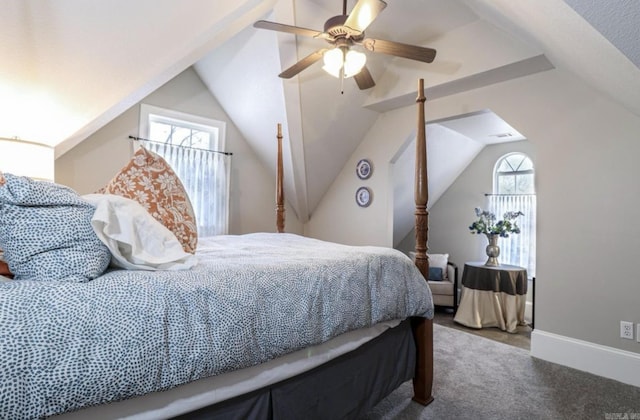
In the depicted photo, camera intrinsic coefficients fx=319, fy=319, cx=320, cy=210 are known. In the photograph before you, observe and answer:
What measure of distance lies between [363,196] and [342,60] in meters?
2.15

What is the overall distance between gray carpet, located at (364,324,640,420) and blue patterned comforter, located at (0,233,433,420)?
933 mm

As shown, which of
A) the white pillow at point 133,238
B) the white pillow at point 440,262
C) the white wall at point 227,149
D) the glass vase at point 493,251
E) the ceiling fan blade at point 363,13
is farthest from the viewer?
the white pillow at point 440,262

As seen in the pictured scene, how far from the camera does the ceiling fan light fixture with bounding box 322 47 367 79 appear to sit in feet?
7.24

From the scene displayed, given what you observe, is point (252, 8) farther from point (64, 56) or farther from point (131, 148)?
point (131, 148)

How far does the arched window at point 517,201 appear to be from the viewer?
4.39 m

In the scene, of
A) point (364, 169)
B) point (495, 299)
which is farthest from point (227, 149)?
point (495, 299)

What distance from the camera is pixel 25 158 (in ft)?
6.47

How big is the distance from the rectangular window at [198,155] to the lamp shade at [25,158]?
4.14 feet

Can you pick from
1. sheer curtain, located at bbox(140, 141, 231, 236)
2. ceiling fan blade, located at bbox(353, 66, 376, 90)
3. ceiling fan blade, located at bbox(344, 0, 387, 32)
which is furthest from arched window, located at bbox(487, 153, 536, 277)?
sheer curtain, located at bbox(140, 141, 231, 236)

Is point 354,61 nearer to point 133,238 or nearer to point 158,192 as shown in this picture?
point 158,192

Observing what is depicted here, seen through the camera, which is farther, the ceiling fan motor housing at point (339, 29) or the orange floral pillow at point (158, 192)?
the ceiling fan motor housing at point (339, 29)

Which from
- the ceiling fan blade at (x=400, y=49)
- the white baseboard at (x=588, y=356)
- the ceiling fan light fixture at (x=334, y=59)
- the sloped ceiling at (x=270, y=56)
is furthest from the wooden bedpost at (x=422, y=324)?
the white baseboard at (x=588, y=356)

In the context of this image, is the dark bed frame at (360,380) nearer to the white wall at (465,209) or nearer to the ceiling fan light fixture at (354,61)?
the ceiling fan light fixture at (354,61)

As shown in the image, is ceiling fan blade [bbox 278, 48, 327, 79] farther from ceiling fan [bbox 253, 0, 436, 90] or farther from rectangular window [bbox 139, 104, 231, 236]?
rectangular window [bbox 139, 104, 231, 236]
